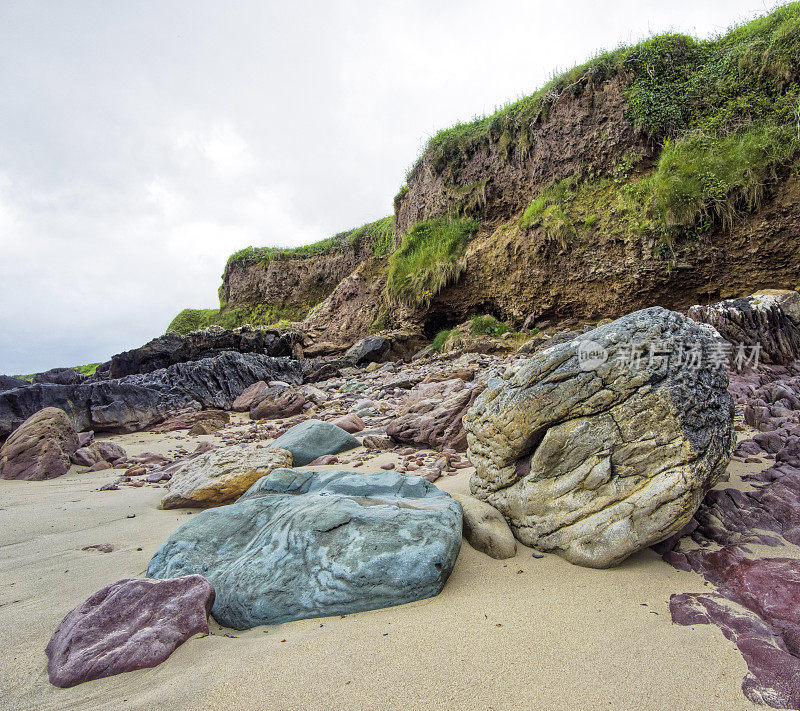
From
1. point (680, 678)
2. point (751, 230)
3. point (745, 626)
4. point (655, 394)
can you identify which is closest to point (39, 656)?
point (680, 678)

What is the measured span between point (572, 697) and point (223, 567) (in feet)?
5.59

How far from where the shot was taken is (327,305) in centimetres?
1972

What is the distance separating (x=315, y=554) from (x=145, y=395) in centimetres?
807

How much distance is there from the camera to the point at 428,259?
51.9 feet

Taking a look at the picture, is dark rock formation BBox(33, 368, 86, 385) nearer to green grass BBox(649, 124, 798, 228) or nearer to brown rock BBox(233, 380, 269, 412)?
brown rock BBox(233, 380, 269, 412)

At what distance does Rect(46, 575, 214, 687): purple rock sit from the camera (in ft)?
4.83

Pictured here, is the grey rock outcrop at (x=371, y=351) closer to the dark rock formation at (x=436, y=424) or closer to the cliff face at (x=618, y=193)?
the cliff face at (x=618, y=193)

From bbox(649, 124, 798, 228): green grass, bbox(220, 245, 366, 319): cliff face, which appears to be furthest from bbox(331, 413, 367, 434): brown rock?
bbox(220, 245, 366, 319): cliff face

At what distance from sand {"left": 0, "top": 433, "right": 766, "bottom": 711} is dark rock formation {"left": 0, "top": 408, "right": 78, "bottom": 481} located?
3.25m

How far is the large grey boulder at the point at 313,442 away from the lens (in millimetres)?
4483

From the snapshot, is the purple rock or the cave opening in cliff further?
the cave opening in cliff

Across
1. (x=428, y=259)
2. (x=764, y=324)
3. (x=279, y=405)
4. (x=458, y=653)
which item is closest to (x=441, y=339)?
(x=428, y=259)

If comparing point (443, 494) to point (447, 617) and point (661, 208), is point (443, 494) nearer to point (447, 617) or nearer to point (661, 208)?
point (447, 617)

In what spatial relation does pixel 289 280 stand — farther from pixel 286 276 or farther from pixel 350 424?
pixel 350 424
